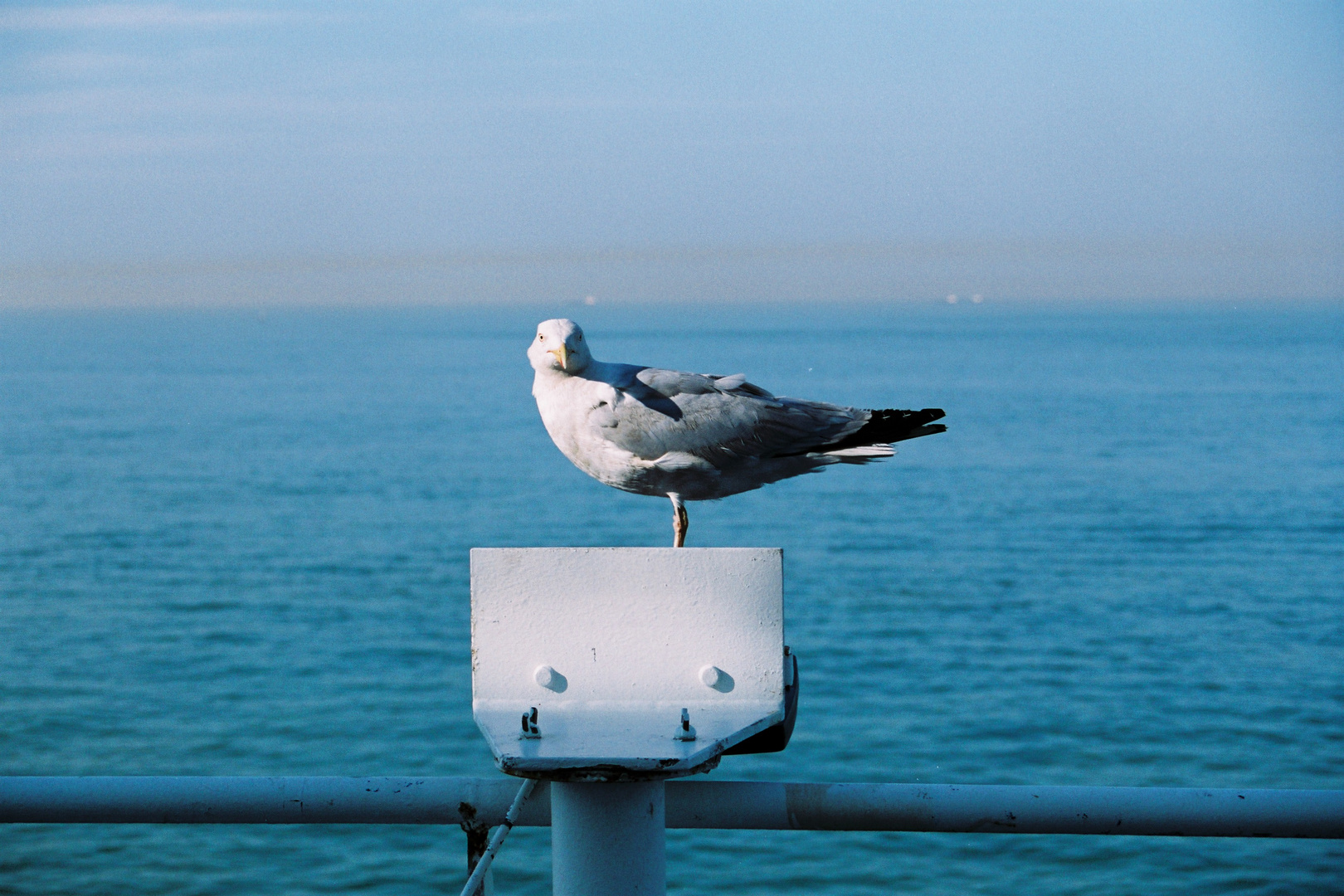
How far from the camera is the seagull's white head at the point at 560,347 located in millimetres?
3441

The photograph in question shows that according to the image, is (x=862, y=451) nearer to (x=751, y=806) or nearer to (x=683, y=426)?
(x=683, y=426)

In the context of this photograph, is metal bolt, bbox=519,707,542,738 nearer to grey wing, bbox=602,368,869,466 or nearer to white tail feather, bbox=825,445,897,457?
grey wing, bbox=602,368,869,466

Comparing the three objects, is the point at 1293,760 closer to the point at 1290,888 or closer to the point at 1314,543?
the point at 1290,888

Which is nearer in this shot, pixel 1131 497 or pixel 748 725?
pixel 748 725

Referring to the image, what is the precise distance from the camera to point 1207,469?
43.0 m

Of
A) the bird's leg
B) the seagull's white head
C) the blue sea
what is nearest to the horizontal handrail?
the bird's leg

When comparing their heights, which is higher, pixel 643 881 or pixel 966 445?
pixel 966 445

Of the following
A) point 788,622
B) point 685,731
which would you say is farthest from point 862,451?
point 788,622

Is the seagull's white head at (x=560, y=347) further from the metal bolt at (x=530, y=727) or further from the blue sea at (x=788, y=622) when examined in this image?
the blue sea at (x=788, y=622)

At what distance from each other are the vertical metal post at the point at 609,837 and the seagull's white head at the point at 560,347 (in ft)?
4.71

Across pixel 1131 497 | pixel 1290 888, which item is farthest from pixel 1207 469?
pixel 1290 888

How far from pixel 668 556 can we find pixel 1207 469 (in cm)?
4432

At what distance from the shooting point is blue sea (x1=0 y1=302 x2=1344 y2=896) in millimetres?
14500

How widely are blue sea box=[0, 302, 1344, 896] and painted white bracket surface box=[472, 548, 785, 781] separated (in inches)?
311
